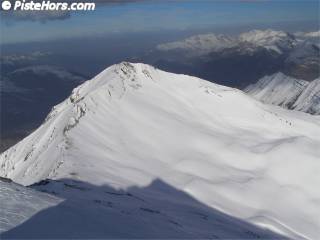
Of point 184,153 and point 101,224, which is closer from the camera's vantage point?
point 101,224

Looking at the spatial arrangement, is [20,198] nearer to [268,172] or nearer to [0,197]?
[0,197]

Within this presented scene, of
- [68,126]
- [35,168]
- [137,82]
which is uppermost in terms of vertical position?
[137,82]

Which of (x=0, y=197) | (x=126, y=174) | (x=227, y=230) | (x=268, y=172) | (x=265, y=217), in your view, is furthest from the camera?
(x=268, y=172)

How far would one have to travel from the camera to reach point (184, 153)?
160m

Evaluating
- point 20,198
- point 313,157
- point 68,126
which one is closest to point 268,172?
point 313,157

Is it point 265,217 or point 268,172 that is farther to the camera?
point 268,172

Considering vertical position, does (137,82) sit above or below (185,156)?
above

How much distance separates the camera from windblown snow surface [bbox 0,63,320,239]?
13075 cm

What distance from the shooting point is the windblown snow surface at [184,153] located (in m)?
131

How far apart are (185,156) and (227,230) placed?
68.7 meters

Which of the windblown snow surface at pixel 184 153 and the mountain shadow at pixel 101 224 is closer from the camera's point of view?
the mountain shadow at pixel 101 224

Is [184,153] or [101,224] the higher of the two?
[101,224]

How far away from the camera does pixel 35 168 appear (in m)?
158

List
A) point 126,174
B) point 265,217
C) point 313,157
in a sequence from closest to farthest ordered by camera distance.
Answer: point 265,217 < point 126,174 < point 313,157
